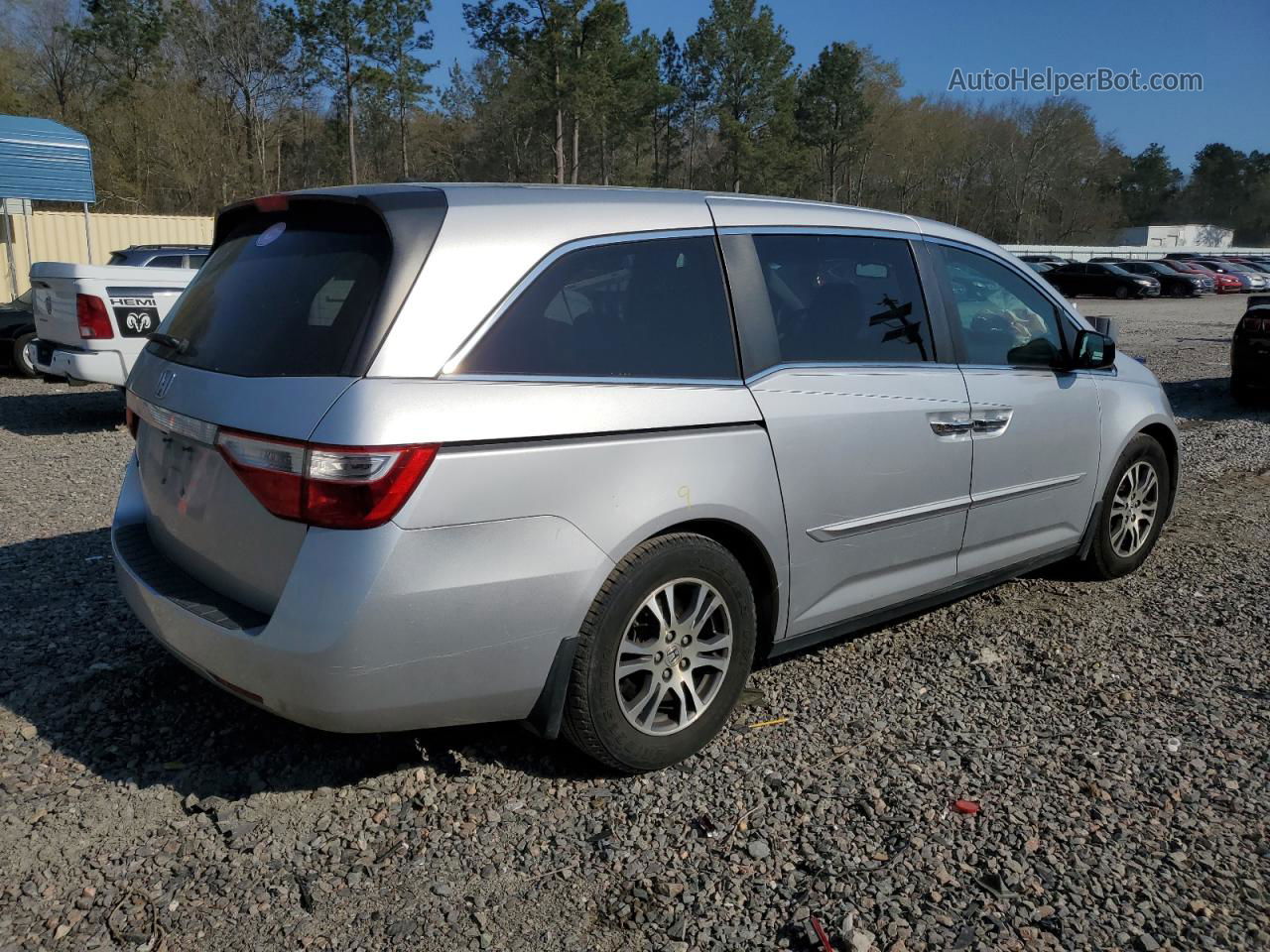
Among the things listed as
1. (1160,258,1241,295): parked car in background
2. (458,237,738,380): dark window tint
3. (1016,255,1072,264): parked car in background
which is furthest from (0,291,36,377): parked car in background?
(1016,255,1072,264): parked car in background

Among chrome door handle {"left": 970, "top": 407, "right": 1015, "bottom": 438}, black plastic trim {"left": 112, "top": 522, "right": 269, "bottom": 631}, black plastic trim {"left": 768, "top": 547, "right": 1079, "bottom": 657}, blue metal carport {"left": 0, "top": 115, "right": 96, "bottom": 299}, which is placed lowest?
black plastic trim {"left": 768, "top": 547, "right": 1079, "bottom": 657}

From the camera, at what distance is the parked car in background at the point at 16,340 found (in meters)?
13.2

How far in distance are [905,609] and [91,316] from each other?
8.00 meters

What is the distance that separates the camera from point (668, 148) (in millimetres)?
68375

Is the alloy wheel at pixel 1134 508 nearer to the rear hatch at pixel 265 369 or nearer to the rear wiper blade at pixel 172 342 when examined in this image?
the rear hatch at pixel 265 369

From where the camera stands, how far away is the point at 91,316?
8.91 m

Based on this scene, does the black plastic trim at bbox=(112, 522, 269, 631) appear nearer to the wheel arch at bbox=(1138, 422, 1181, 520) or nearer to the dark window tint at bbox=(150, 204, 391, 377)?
the dark window tint at bbox=(150, 204, 391, 377)

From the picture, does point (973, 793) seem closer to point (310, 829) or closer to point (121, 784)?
point (310, 829)

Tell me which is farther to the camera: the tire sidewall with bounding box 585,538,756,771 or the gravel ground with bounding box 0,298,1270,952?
the tire sidewall with bounding box 585,538,756,771

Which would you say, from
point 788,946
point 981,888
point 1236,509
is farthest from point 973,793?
point 1236,509

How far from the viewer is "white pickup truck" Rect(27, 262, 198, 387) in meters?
8.91

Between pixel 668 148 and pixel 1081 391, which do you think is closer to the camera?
pixel 1081 391

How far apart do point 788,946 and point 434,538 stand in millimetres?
1326

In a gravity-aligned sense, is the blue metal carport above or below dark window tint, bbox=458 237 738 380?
above
